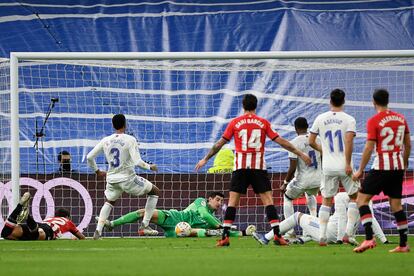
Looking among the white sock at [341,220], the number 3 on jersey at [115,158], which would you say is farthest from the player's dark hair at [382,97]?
the number 3 on jersey at [115,158]

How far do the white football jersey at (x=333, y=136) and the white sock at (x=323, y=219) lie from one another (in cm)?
44

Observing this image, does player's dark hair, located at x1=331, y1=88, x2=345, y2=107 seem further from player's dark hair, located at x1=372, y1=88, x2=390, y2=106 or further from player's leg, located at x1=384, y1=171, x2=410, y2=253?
player's leg, located at x1=384, y1=171, x2=410, y2=253

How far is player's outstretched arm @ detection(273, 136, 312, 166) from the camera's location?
1376 cm

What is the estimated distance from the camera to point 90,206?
18703mm

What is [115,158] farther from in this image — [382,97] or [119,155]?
[382,97]

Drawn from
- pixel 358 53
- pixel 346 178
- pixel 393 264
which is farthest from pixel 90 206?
pixel 393 264

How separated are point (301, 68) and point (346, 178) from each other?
784cm

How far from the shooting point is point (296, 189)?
15508 millimetres

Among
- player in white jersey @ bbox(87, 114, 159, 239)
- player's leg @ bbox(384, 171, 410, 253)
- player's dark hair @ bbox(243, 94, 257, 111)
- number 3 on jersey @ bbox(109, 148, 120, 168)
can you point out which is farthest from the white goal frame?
player's leg @ bbox(384, 171, 410, 253)

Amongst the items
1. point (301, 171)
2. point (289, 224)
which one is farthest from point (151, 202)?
point (289, 224)

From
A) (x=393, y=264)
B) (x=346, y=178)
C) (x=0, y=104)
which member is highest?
(x=0, y=104)

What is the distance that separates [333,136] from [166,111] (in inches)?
322

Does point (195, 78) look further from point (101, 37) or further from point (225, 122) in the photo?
point (101, 37)

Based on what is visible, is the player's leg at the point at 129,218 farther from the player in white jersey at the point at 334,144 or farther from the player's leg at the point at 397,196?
the player's leg at the point at 397,196
